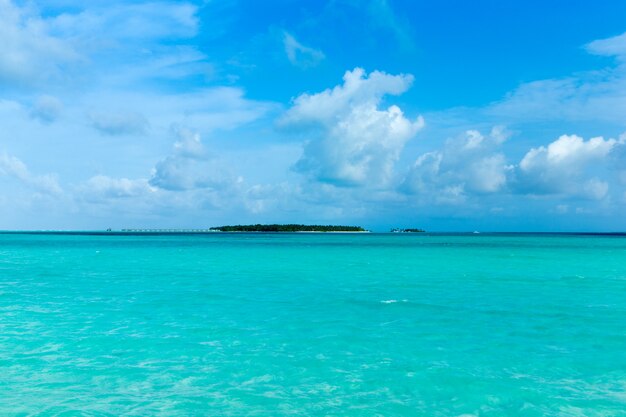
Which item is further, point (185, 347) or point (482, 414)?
point (185, 347)

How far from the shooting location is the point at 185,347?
18.1 m

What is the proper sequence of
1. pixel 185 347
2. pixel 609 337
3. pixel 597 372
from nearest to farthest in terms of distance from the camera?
pixel 597 372 < pixel 185 347 < pixel 609 337

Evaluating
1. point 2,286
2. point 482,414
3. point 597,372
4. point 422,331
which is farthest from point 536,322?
point 2,286

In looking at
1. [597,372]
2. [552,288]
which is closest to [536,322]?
[597,372]

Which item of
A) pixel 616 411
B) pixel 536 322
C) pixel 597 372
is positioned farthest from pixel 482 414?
pixel 536 322

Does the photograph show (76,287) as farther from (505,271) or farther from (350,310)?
(505,271)

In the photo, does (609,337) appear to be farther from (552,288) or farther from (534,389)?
(552,288)

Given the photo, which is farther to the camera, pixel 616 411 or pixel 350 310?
pixel 350 310

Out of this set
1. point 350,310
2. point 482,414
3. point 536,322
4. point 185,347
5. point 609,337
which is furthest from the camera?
point 350,310

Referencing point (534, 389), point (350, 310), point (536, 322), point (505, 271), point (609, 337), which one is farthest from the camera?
point (505, 271)

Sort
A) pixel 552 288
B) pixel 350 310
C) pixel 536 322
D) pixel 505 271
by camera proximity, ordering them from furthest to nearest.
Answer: pixel 505 271 < pixel 552 288 < pixel 350 310 < pixel 536 322

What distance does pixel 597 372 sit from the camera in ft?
50.7

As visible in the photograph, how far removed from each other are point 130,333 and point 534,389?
1510 cm

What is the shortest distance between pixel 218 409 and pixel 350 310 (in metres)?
14.1
